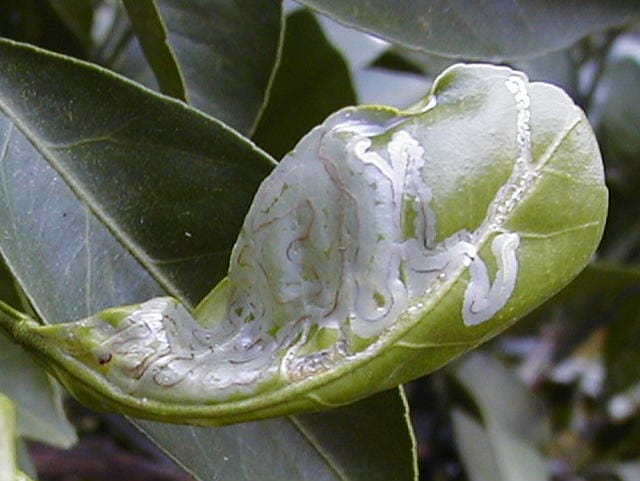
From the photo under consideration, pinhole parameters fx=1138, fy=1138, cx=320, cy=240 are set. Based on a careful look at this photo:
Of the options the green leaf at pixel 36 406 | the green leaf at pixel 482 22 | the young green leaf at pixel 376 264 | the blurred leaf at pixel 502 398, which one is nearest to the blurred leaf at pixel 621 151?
the blurred leaf at pixel 502 398

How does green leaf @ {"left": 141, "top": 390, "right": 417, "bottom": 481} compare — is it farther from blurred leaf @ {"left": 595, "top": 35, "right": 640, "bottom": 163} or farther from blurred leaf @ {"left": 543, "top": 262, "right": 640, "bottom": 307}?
blurred leaf @ {"left": 595, "top": 35, "right": 640, "bottom": 163}

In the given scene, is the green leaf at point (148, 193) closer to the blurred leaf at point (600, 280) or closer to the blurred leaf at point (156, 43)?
the blurred leaf at point (156, 43)

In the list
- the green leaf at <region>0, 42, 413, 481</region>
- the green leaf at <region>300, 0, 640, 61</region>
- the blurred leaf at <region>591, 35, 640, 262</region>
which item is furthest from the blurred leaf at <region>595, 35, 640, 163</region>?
the green leaf at <region>0, 42, 413, 481</region>

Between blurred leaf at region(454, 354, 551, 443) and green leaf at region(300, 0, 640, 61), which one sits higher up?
green leaf at region(300, 0, 640, 61)

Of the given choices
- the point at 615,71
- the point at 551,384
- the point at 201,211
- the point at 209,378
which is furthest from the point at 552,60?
the point at 209,378

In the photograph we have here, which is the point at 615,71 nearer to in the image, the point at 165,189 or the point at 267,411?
the point at 165,189
